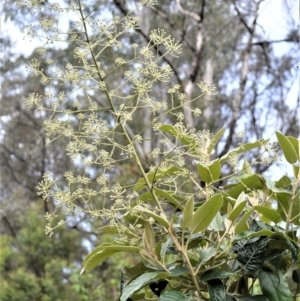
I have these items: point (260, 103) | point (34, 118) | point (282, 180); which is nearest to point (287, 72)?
point (260, 103)

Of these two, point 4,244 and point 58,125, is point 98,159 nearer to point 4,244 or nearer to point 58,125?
point 58,125

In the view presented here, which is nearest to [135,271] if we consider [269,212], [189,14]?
[269,212]

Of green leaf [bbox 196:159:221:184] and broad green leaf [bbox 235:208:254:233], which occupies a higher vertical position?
green leaf [bbox 196:159:221:184]

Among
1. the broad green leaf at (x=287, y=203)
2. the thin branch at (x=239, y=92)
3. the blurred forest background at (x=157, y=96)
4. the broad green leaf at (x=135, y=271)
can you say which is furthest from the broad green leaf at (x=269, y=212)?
the blurred forest background at (x=157, y=96)

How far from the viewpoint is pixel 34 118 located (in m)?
3.41

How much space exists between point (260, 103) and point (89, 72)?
9.00 ft

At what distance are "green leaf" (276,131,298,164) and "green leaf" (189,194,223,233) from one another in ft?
0.30

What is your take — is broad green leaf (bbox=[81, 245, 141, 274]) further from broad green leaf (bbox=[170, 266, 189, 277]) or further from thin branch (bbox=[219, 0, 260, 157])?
thin branch (bbox=[219, 0, 260, 157])

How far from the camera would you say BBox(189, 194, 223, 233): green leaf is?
0.43m

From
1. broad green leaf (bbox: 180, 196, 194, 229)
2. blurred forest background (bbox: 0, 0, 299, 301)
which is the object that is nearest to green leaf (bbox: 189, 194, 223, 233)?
broad green leaf (bbox: 180, 196, 194, 229)

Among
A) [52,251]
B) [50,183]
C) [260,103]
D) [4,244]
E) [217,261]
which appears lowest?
[52,251]

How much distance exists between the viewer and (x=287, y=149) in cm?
47

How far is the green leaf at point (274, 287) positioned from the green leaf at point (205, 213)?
7cm

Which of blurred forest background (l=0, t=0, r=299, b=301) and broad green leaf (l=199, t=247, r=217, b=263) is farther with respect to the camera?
blurred forest background (l=0, t=0, r=299, b=301)
